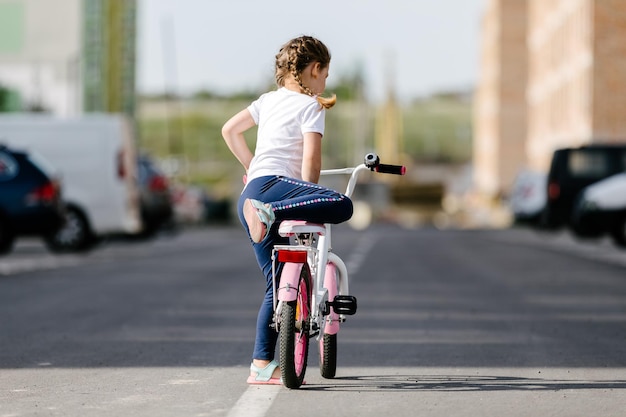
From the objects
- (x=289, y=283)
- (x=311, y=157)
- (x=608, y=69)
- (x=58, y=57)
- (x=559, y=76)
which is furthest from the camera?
(x=559, y=76)

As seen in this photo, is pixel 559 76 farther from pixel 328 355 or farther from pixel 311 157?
pixel 311 157

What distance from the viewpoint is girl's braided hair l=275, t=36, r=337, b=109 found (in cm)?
761

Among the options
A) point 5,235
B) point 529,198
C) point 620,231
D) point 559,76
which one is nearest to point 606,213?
point 620,231

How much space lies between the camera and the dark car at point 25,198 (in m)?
23.0

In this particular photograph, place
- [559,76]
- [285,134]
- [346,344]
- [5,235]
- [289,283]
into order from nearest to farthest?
1. [289,283]
2. [285,134]
3. [346,344]
4. [5,235]
5. [559,76]

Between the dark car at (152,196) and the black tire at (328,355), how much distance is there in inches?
921

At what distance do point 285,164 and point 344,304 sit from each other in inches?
31.8

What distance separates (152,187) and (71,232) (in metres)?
6.14

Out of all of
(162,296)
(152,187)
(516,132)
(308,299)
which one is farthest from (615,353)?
(516,132)

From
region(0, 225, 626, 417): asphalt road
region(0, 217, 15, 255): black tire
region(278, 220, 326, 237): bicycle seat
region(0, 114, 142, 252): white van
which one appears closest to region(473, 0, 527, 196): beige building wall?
region(0, 114, 142, 252): white van

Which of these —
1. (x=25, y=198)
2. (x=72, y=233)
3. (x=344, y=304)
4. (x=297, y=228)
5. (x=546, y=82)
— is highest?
(x=546, y=82)

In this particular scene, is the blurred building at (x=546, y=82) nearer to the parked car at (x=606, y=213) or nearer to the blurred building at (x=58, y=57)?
the blurred building at (x=58, y=57)

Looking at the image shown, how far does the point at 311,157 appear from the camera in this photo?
24.7 ft

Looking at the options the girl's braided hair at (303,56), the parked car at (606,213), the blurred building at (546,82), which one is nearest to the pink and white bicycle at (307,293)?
the girl's braided hair at (303,56)
